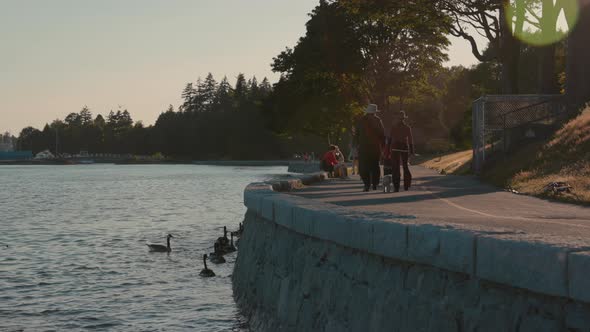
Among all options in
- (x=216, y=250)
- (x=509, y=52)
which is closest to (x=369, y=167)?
(x=216, y=250)

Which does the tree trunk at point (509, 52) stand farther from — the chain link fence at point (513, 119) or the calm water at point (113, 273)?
→ the calm water at point (113, 273)

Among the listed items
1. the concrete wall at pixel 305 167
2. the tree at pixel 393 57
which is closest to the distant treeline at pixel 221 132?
the concrete wall at pixel 305 167

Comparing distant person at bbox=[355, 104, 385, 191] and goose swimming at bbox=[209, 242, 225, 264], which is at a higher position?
distant person at bbox=[355, 104, 385, 191]

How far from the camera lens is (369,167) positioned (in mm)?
18406

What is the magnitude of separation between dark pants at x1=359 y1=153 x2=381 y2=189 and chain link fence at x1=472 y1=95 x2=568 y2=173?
8871 mm

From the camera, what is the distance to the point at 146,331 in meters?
14.8

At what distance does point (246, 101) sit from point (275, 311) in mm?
147216

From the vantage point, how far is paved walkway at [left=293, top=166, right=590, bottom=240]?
10109 mm

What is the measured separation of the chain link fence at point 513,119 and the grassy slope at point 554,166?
95 cm

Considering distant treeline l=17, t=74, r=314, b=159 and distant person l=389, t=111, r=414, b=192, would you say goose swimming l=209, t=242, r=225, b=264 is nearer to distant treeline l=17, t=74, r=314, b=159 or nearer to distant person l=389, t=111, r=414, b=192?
distant person l=389, t=111, r=414, b=192

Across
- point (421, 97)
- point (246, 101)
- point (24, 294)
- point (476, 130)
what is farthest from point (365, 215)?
point (246, 101)

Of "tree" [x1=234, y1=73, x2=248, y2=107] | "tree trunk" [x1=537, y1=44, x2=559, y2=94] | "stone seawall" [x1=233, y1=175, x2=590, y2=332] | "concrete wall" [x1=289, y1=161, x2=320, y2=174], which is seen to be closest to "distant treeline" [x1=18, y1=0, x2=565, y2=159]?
"tree trunk" [x1=537, y1=44, x2=559, y2=94]

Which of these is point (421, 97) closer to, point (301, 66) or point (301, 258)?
point (301, 66)

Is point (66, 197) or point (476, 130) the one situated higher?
point (476, 130)
